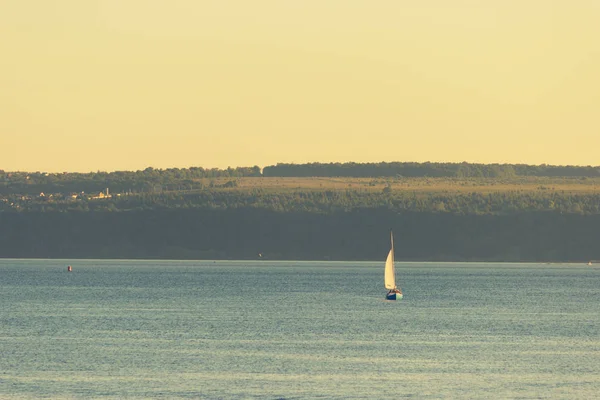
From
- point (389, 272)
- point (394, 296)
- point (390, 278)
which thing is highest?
point (389, 272)

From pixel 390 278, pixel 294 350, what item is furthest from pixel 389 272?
pixel 294 350

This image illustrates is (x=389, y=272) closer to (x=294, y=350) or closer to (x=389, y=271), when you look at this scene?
(x=389, y=271)

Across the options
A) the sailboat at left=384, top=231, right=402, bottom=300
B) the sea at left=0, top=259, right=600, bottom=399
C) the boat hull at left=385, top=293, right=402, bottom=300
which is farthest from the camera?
the boat hull at left=385, top=293, right=402, bottom=300

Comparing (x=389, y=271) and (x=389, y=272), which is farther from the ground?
(x=389, y=271)

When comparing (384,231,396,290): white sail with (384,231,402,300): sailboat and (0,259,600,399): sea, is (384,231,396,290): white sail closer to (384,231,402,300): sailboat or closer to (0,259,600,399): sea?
(384,231,402,300): sailboat

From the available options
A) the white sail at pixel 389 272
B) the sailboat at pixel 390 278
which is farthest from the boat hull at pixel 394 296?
the white sail at pixel 389 272

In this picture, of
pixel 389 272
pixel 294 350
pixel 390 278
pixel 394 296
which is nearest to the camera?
pixel 294 350

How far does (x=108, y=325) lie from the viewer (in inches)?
4835

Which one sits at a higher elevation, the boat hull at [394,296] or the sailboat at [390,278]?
the sailboat at [390,278]

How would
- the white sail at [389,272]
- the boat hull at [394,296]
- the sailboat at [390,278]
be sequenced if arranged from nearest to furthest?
1. the white sail at [389,272]
2. the sailboat at [390,278]
3. the boat hull at [394,296]

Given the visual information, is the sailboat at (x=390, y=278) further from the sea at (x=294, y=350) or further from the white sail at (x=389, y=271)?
the sea at (x=294, y=350)

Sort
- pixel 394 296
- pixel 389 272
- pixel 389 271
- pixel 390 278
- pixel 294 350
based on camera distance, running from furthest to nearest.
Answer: pixel 394 296 → pixel 390 278 → pixel 389 272 → pixel 389 271 → pixel 294 350

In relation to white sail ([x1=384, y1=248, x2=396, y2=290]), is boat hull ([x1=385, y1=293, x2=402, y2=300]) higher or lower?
lower

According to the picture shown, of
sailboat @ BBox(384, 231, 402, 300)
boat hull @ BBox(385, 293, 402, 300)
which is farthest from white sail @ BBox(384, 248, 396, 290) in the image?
boat hull @ BBox(385, 293, 402, 300)
